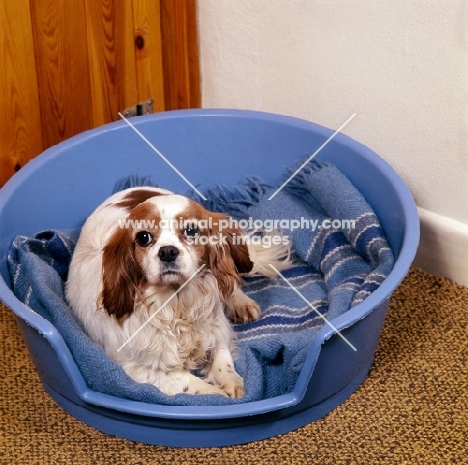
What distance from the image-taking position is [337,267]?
8.08ft

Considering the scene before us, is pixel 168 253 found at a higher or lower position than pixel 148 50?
lower

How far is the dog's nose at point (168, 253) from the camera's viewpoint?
1.87 meters

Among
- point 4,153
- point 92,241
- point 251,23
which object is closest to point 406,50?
point 251,23

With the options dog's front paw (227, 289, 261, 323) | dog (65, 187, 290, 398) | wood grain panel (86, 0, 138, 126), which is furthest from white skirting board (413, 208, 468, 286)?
wood grain panel (86, 0, 138, 126)

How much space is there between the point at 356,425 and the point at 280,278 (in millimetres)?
637

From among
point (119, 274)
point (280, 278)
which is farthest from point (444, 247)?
point (119, 274)

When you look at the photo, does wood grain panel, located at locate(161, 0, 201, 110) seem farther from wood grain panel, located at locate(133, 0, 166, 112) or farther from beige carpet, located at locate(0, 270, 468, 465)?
beige carpet, located at locate(0, 270, 468, 465)

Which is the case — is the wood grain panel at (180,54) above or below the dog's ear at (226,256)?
above

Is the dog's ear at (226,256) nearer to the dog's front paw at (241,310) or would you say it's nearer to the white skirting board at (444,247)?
the dog's front paw at (241,310)

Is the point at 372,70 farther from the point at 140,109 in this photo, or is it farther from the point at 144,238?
the point at 144,238

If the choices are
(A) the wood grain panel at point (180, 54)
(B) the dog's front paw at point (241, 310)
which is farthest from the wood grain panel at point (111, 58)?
(B) the dog's front paw at point (241, 310)

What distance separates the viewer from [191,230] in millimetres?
1931

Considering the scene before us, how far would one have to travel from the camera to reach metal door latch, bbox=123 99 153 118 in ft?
9.68

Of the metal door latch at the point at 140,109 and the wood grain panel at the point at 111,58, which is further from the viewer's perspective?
the metal door latch at the point at 140,109
